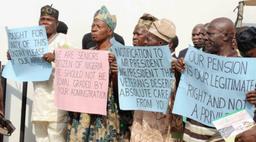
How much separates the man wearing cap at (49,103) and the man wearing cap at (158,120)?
1057 mm

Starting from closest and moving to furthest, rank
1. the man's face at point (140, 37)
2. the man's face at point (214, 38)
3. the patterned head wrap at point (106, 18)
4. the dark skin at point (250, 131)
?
the dark skin at point (250, 131)
the man's face at point (214, 38)
the man's face at point (140, 37)
the patterned head wrap at point (106, 18)

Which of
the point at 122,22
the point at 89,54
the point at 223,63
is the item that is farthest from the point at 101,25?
the point at 122,22

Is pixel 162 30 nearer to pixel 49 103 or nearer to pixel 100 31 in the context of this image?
pixel 100 31

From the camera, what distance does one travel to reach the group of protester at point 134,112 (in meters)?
3.25

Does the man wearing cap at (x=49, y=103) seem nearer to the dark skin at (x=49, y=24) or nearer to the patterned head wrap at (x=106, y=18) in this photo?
the dark skin at (x=49, y=24)

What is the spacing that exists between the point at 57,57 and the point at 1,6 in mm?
1908

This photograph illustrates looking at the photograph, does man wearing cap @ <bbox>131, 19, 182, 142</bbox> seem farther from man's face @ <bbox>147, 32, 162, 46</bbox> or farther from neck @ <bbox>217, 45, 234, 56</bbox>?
neck @ <bbox>217, 45, 234, 56</bbox>

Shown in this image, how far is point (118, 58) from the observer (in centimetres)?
387

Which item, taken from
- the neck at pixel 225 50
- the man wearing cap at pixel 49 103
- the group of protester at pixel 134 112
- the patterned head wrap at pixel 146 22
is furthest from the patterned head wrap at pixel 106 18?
the neck at pixel 225 50

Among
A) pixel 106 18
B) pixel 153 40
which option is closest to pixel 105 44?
pixel 106 18

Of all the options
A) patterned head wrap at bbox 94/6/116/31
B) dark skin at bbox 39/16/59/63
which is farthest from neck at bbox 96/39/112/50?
dark skin at bbox 39/16/59/63

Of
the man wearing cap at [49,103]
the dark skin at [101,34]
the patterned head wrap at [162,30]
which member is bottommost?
the man wearing cap at [49,103]

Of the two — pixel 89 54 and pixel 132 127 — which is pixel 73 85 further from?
pixel 132 127

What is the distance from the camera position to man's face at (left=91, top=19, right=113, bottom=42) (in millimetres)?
4074
